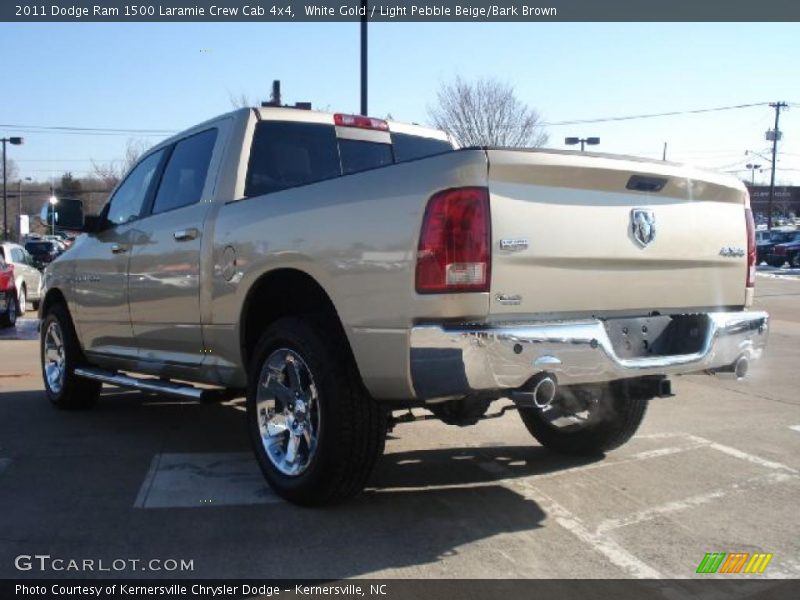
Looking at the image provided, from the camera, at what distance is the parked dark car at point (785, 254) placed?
39.8m

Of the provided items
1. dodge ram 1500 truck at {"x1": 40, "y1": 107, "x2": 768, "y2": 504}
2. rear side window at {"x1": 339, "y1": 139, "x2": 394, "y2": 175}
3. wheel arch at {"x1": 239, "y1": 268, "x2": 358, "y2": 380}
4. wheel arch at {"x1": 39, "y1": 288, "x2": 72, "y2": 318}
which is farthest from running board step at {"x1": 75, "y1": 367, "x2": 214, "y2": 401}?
rear side window at {"x1": 339, "y1": 139, "x2": 394, "y2": 175}

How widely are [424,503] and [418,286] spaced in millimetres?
1461

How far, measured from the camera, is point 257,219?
4273mm

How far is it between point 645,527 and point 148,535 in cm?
240

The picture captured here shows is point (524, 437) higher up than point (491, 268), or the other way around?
point (491, 268)

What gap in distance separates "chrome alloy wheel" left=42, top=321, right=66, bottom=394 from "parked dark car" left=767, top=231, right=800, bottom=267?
4003 centimetres

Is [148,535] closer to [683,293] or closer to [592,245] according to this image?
[592,245]

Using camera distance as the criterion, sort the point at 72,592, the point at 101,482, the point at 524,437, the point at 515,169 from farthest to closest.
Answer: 1. the point at 524,437
2. the point at 101,482
3. the point at 515,169
4. the point at 72,592

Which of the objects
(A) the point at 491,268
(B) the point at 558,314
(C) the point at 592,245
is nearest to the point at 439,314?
(A) the point at 491,268

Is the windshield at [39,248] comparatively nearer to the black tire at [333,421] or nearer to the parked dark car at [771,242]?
the black tire at [333,421]

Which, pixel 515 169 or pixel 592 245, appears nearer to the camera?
pixel 515 169

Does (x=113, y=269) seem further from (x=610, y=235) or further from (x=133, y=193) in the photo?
(x=610, y=235)

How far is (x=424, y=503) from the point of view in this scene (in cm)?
420

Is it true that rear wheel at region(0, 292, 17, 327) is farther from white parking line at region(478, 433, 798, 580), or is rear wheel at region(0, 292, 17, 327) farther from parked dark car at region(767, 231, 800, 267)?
parked dark car at region(767, 231, 800, 267)
